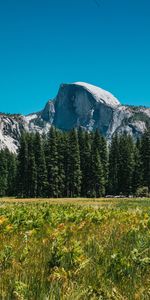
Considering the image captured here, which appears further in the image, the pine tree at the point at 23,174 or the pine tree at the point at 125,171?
the pine tree at the point at 23,174

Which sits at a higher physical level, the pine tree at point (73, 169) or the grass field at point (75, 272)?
the pine tree at point (73, 169)

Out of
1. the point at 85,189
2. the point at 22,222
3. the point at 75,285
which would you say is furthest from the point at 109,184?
the point at 75,285

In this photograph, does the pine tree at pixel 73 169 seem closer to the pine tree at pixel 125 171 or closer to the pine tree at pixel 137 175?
the pine tree at pixel 125 171

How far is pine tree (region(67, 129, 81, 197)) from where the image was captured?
323 feet

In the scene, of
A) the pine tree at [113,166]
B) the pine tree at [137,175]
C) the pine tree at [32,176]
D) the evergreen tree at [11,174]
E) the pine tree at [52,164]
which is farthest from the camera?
the evergreen tree at [11,174]

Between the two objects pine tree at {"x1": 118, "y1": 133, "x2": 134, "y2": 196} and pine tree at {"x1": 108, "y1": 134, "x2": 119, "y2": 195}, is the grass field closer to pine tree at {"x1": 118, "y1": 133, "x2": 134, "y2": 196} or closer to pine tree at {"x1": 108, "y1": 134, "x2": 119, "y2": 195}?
pine tree at {"x1": 118, "y1": 133, "x2": 134, "y2": 196}

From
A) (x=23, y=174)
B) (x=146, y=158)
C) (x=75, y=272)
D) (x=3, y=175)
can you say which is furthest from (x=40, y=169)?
(x=75, y=272)

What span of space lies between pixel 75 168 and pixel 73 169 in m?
0.52

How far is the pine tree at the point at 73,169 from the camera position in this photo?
98.3 metres

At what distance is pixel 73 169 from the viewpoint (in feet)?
324

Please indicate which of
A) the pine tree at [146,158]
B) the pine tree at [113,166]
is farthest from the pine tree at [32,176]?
the pine tree at [146,158]

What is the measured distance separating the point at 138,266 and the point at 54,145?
94.2 meters

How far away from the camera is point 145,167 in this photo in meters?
99.8

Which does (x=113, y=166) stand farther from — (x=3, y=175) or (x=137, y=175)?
(x=3, y=175)
